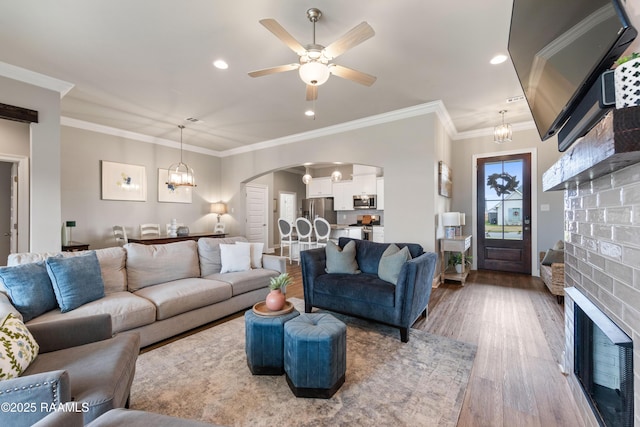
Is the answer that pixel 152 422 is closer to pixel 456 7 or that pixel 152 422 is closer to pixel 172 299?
pixel 172 299

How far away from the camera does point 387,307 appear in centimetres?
263

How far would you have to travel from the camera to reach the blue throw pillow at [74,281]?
2.16 meters

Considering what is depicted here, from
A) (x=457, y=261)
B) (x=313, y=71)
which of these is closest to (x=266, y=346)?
(x=313, y=71)

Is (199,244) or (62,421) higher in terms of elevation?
(199,244)

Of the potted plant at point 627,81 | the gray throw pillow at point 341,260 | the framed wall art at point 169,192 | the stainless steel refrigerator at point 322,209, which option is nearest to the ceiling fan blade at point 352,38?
the potted plant at point 627,81

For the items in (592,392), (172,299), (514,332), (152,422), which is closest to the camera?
(152,422)

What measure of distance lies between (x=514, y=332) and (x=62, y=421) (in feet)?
11.3

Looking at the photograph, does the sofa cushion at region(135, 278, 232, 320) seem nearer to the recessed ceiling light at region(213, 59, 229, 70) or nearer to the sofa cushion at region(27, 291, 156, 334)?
the sofa cushion at region(27, 291, 156, 334)

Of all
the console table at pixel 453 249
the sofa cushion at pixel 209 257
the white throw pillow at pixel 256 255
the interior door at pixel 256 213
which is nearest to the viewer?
the sofa cushion at pixel 209 257

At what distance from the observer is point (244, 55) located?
2840 millimetres

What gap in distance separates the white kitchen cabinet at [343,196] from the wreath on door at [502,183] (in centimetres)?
322

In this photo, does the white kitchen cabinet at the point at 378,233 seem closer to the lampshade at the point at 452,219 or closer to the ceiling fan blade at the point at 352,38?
the lampshade at the point at 452,219

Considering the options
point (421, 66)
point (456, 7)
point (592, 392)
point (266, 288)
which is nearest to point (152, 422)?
point (592, 392)

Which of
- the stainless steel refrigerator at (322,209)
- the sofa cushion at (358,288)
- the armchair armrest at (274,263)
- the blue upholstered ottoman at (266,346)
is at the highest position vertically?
the stainless steel refrigerator at (322,209)
